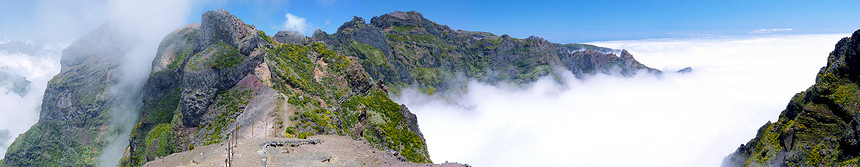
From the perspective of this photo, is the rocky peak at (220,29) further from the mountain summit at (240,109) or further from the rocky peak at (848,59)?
the rocky peak at (848,59)

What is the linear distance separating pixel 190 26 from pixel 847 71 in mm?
171293

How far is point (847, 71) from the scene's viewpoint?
6344 centimetres

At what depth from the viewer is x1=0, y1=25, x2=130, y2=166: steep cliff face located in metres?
119

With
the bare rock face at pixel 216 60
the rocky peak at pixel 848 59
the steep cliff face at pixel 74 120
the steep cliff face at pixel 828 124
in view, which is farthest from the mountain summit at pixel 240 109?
the rocky peak at pixel 848 59

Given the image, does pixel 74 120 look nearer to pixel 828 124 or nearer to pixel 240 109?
pixel 240 109

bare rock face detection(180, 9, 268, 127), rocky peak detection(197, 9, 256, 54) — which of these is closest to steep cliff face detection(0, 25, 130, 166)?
rocky peak detection(197, 9, 256, 54)

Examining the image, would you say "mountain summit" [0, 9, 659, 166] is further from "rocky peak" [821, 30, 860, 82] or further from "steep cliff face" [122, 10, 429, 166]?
"rocky peak" [821, 30, 860, 82]

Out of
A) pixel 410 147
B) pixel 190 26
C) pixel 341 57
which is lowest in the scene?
pixel 410 147

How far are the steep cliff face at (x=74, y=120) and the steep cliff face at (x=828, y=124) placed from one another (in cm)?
16834

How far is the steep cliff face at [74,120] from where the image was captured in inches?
4692

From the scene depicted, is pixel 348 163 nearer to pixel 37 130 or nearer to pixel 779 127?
pixel 779 127

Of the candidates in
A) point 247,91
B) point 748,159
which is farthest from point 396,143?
point 748,159

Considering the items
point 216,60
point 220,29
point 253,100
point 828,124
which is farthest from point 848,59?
point 220,29

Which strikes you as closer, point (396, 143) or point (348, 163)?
point (348, 163)
